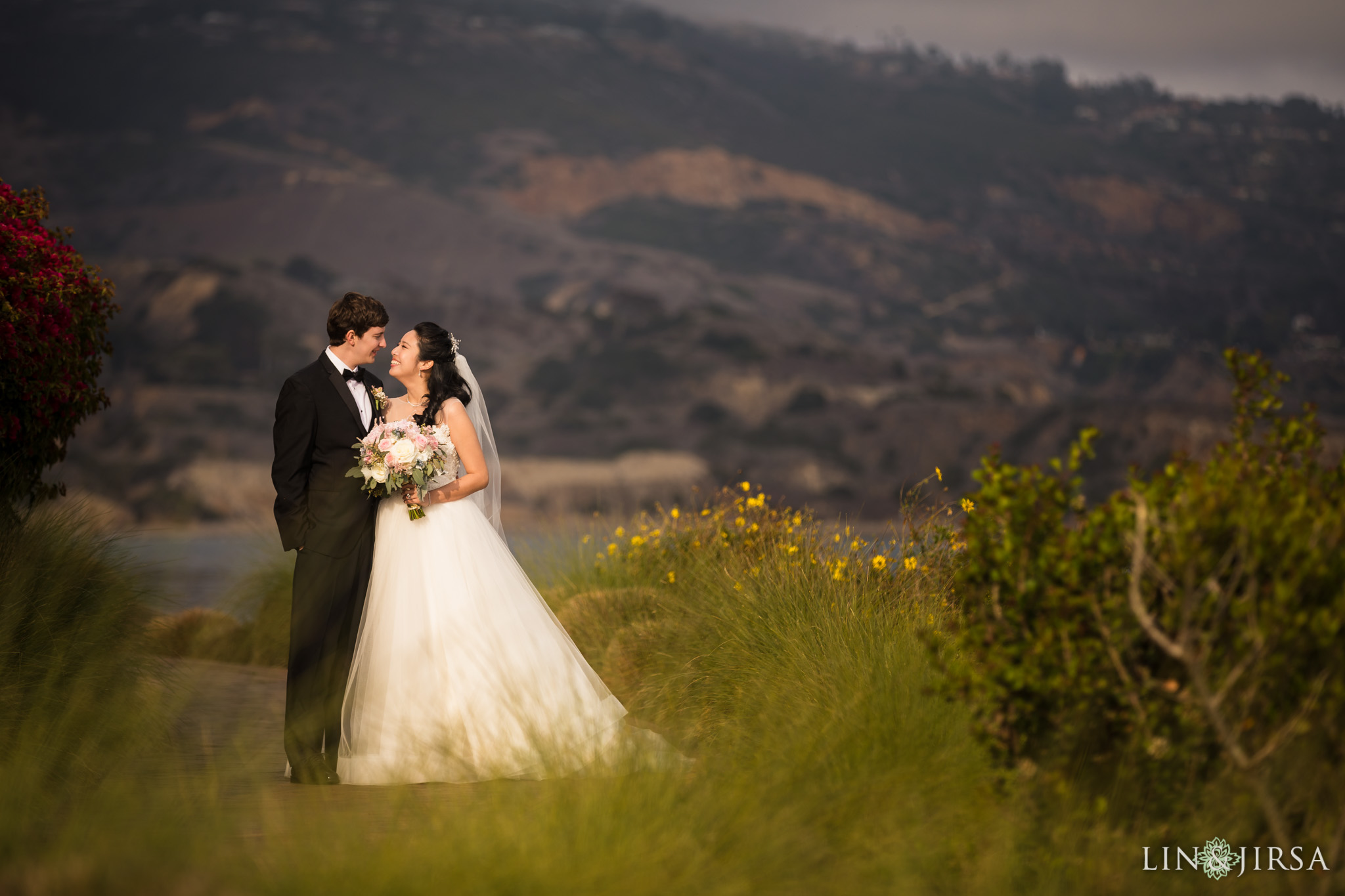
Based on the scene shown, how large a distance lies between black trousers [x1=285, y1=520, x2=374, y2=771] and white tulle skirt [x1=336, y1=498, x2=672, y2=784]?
0.34ft

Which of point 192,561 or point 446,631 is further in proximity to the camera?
point 192,561

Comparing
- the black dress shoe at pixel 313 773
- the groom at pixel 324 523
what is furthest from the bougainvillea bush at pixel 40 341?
the black dress shoe at pixel 313 773

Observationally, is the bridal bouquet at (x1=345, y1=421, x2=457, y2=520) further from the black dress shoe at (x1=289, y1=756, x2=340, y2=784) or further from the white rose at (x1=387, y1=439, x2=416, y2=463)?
the black dress shoe at (x1=289, y1=756, x2=340, y2=784)

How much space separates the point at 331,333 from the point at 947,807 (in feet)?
13.5

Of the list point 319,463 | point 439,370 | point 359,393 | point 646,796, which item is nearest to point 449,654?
point 319,463

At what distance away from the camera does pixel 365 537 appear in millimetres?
6258

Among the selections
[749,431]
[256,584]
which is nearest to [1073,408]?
[749,431]

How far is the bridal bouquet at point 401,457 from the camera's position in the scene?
5953 millimetres

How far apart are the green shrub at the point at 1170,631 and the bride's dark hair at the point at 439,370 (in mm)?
3666

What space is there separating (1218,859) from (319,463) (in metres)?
4.68

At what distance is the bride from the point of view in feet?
19.3

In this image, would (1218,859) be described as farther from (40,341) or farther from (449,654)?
(40,341)

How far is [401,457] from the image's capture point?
5961 mm

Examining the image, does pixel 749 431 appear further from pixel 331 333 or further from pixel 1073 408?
pixel 331 333
